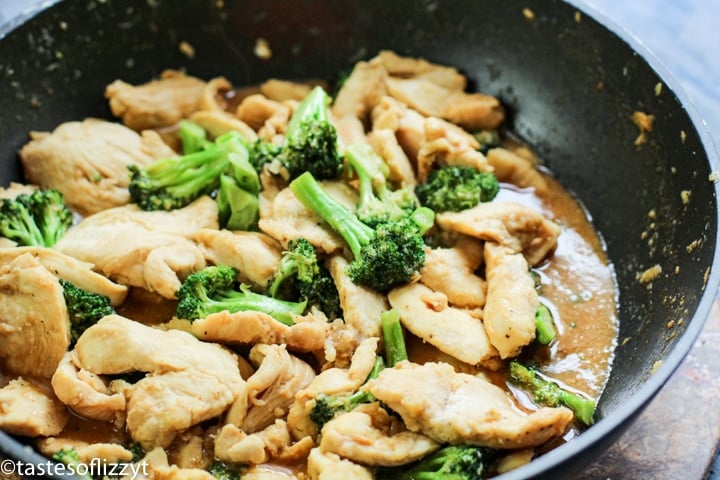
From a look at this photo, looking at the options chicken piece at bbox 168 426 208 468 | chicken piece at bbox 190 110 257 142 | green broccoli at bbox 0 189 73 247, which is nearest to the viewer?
chicken piece at bbox 168 426 208 468

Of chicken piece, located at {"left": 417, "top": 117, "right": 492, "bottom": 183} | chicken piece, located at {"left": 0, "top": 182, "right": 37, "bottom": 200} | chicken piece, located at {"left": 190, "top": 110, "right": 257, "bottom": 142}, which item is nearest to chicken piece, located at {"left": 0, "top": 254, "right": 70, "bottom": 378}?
chicken piece, located at {"left": 0, "top": 182, "right": 37, "bottom": 200}

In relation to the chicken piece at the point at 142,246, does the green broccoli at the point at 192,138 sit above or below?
above

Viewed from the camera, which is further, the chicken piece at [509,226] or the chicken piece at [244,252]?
the chicken piece at [509,226]

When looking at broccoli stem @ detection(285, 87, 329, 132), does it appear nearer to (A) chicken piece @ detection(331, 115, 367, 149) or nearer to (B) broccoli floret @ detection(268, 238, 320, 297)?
(A) chicken piece @ detection(331, 115, 367, 149)

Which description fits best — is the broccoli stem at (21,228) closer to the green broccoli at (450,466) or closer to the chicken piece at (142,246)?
the chicken piece at (142,246)

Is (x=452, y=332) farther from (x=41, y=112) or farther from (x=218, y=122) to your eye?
(x=41, y=112)

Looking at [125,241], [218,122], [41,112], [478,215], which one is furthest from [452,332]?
[41,112]

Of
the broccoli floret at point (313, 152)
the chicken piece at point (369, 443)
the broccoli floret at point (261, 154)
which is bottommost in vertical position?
the chicken piece at point (369, 443)

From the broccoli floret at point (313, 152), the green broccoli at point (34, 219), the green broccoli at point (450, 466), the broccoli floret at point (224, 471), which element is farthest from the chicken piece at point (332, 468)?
the green broccoli at point (34, 219)
